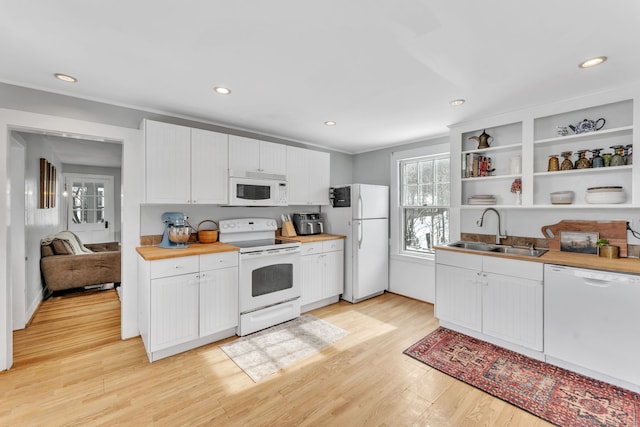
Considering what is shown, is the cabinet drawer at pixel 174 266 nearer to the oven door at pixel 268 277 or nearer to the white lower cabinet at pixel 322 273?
the oven door at pixel 268 277

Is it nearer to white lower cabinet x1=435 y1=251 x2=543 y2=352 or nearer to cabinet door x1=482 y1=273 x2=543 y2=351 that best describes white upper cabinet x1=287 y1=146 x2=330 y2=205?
white lower cabinet x1=435 y1=251 x2=543 y2=352

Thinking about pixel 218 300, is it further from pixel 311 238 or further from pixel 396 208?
pixel 396 208

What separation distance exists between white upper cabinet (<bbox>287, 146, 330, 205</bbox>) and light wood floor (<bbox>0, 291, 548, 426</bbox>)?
74.8 inches

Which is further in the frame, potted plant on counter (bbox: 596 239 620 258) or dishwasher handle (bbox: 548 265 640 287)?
potted plant on counter (bbox: 596 239 620 258)

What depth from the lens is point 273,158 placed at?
3613mm

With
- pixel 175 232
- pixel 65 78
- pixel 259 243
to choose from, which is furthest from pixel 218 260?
pixel 65 78

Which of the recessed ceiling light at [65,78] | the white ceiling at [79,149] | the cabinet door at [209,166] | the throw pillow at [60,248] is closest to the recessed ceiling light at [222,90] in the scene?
the cabinet door at [209,166]

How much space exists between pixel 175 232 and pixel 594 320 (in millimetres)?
3645

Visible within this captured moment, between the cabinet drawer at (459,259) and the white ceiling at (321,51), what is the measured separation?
1.50 meters

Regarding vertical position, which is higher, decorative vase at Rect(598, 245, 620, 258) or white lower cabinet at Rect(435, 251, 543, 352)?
decorative vase at Rect(598, 245, 620, 258)

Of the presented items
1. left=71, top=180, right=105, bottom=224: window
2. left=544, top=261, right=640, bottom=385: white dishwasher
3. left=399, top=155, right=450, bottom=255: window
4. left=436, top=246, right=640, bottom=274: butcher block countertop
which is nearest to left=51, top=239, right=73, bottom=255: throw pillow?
left=71, top=180, right=105, bottom=224: window

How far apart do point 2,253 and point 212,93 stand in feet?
6.94

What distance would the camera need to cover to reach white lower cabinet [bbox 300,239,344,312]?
143 inches

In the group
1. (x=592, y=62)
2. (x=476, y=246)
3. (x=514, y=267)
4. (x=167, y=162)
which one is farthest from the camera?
(x=476, y=246)
